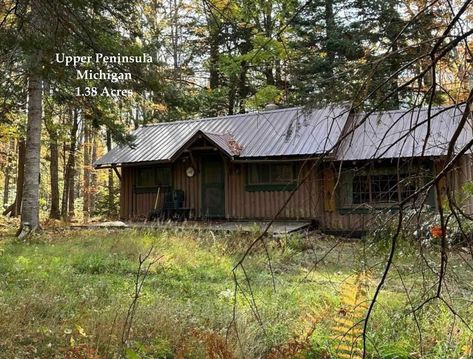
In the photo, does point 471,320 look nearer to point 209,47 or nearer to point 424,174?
point 424,174

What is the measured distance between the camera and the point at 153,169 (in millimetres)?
16750

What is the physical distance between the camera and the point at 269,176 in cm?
1483

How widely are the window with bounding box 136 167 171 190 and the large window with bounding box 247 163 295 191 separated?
322 centimetres

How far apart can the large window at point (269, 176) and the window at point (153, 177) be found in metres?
3.22

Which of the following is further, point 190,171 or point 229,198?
point 190,171

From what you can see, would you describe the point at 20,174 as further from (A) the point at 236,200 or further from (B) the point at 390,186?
(B) the point at 390,186

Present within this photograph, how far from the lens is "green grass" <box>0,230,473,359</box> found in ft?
12.5

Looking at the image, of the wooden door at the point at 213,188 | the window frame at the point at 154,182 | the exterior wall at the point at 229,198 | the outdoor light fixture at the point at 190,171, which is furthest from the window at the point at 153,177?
the wooden door at the point at 213,188

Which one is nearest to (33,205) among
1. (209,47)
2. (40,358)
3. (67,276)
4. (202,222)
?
(202,222)

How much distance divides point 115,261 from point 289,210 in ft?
22.7

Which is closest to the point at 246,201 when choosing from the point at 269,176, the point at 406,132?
the point at 269,176

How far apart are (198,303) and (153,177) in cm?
1147

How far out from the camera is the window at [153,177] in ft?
54.2

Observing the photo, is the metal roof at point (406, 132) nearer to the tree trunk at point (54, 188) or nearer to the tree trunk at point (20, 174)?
the tree trunk at point (20, 174)
